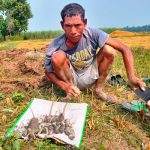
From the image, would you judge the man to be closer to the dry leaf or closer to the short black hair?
the short black hair

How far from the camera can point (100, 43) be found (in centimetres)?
348

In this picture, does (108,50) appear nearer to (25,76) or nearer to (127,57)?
(127,57)

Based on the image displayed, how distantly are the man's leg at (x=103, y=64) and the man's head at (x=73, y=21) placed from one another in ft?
1.11

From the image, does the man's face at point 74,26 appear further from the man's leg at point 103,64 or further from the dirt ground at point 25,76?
the dirt ground at point 25,76

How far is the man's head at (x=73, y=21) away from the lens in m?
3.33

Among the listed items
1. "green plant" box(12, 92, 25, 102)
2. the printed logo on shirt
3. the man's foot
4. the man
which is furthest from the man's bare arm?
"green plant" box(12, 92, 25, 102)

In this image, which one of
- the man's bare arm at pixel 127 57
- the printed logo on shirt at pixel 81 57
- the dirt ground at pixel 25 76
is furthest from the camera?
the printed logo on shirt at pixel 81 57

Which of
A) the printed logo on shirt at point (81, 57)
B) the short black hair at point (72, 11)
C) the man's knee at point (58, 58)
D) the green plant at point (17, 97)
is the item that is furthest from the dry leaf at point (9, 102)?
the short black hair at point (72, 11)

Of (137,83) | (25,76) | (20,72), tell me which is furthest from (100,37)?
(20,72)

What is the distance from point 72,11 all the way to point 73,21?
0.40 ft

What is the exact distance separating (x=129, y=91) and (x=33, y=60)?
75.6 inches

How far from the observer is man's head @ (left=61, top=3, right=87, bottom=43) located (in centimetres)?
333

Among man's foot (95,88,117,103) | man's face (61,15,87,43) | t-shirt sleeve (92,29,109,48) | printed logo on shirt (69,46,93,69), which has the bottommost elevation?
man's foot (95,88,117,103)

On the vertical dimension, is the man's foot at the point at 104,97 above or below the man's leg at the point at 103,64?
below
